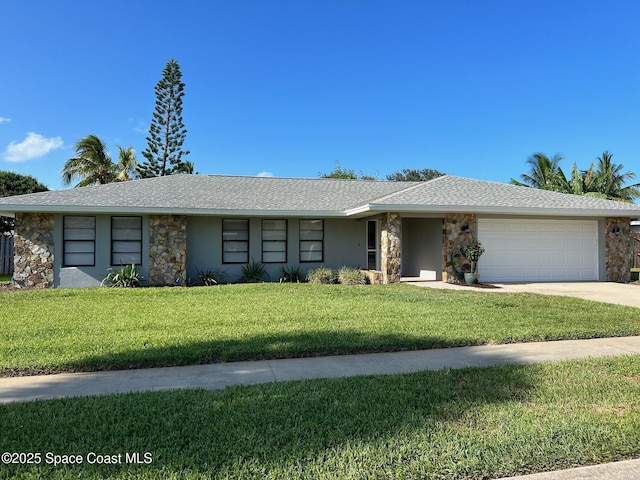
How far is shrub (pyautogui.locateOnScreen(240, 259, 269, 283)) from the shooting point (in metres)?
14.5

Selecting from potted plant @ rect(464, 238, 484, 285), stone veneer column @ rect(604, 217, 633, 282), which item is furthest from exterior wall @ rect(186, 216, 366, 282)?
stone veneer column @ rect(604, 217, 633, 282)

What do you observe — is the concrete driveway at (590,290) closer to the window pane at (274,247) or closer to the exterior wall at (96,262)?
the window pane at (274,247)

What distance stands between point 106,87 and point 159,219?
864 centimetres

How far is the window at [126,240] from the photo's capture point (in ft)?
45.1

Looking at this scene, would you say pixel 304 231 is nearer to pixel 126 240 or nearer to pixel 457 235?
pixel 457 235

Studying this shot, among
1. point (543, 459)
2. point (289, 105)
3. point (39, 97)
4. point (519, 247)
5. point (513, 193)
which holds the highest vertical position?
point (289, 105)

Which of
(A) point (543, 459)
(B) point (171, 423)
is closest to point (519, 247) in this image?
(A) point (543, 459)

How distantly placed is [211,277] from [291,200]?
3972mm

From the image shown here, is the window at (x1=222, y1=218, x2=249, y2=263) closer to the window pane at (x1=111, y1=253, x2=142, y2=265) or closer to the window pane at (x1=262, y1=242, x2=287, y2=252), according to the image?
the window pane at (x1=262, y1=242, x2=287, y2=252)

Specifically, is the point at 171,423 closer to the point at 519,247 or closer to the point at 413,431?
the point at 413,431

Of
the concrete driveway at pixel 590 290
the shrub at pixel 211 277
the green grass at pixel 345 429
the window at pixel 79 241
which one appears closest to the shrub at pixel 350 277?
the shrub at pixel 211 277

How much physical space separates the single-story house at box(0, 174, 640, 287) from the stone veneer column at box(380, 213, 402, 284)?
1.3 inches

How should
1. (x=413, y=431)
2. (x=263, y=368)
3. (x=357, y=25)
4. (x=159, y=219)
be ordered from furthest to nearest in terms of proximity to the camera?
1. (x=357, y=25)
2. (x=159, y=219)
3. (x=263, y=368)
4. (x=413, y=431)

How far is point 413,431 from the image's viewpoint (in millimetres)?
3199
